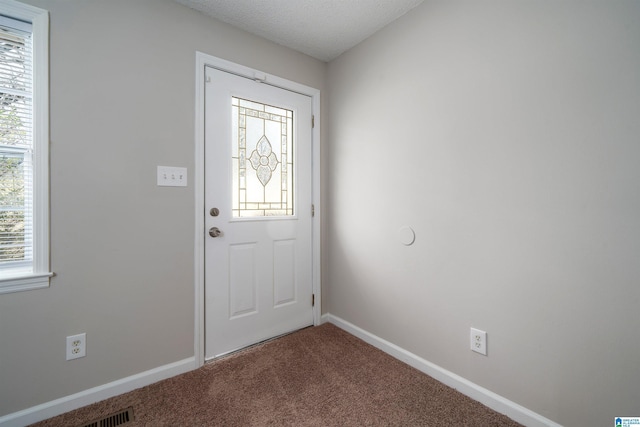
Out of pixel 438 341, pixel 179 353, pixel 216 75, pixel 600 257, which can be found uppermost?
pixel 216 75

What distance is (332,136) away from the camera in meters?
2.56

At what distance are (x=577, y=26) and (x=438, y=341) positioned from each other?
182cm

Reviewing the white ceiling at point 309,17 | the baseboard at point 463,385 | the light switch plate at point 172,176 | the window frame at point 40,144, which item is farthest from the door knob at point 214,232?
the white ceiling at point 309,17

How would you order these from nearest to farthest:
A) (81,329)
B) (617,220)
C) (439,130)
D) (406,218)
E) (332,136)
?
Answer: (617,220)
(81,329)
(439,130)
(406,218)
(332,136)

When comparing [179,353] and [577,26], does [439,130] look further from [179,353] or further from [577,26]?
[179,353]

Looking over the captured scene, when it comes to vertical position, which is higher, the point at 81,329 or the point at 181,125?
the point at 181,125

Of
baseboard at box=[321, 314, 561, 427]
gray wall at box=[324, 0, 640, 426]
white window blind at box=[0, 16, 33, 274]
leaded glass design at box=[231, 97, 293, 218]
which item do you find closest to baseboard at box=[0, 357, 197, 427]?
white window blind at box=[0, 16, 33, 274]

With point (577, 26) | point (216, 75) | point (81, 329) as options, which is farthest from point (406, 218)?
point (81, 329)

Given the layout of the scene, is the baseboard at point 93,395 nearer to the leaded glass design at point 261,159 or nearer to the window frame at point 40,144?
the window frame at point 40,144

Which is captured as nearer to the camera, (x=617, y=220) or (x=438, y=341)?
(x=617, y=220)

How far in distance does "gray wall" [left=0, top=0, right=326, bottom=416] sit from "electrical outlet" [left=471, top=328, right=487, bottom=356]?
1.83 meters

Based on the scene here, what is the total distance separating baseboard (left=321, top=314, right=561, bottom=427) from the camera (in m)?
1.37

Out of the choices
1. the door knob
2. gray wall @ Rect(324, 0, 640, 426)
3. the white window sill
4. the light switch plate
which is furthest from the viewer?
the door knob

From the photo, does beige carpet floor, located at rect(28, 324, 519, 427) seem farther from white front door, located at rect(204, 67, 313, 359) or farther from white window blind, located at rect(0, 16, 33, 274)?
white window blind, located at rect(0, 16, 33, 274)
